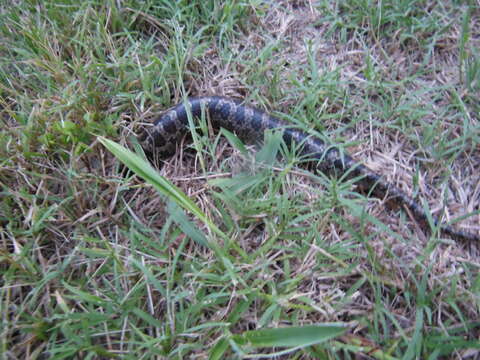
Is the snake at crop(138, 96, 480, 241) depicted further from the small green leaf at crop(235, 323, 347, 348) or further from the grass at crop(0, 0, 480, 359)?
the small green leaf at crop(235, 323, 347, 348)

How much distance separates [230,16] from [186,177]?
1.92 m

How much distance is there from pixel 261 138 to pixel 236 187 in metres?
0.84

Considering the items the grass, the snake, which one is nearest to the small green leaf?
the grass

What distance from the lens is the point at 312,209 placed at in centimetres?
288

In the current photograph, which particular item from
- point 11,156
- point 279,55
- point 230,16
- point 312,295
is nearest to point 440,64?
point 279,55

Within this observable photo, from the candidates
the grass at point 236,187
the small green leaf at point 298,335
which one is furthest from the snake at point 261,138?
the small green leaf at point 298,335

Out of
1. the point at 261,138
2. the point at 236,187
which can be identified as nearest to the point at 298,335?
the point at 236,187

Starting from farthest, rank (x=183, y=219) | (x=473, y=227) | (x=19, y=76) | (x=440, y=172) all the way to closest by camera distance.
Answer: (x=19, y=76)
(x=440, y=172)
(x=473, y=227)
(x=183, y=219)

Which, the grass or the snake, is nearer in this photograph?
the grass

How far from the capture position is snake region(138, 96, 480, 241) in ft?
10.1

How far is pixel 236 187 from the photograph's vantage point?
2883 mm

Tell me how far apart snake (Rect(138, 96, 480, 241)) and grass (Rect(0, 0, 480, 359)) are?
114 mm

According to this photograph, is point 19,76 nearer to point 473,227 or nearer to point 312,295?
point 312,295

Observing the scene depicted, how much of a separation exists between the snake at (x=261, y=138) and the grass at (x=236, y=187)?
11 centimetres
